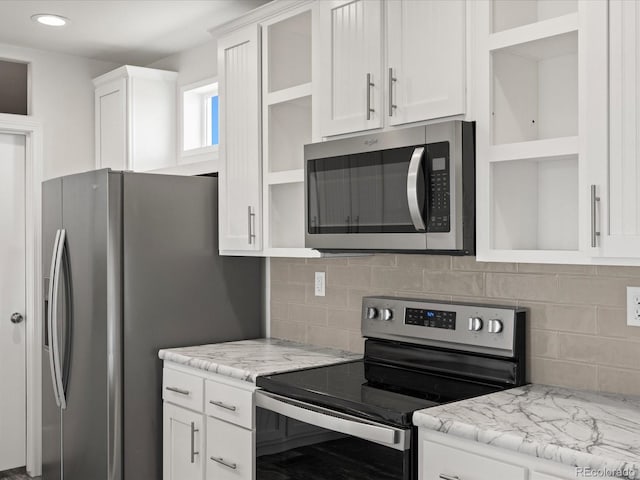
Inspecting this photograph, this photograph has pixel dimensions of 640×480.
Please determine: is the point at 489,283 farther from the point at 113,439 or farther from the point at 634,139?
the point at 113,439

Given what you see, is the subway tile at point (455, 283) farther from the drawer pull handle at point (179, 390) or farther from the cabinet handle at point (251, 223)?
the drawer pull handle at point (179, 390)

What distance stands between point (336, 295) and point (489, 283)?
856 mm

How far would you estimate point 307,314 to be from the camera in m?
3.25

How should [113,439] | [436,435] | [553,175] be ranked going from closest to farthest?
1. [436,435]
2. [553,175]
3. [113,439]

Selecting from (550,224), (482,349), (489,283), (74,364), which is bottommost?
(74,364)

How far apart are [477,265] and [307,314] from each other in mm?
1031

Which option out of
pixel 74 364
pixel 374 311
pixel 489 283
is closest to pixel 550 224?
pixel 489 283

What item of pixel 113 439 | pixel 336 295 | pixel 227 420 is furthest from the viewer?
pixel 336 295

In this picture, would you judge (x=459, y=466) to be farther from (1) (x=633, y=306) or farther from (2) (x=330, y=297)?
(2) (x=330, y=297)

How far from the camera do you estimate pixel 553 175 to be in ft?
7.36

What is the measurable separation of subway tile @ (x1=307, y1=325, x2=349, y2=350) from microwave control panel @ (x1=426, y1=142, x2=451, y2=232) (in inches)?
40.3

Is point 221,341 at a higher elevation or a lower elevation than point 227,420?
higher

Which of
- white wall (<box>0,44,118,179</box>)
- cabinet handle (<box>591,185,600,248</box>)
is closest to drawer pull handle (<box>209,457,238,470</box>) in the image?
cabinet handle (<box>591,185,600,248</box>)

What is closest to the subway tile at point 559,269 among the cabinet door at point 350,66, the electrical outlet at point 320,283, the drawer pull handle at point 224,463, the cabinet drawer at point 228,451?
the cabinet door at point 350,66
